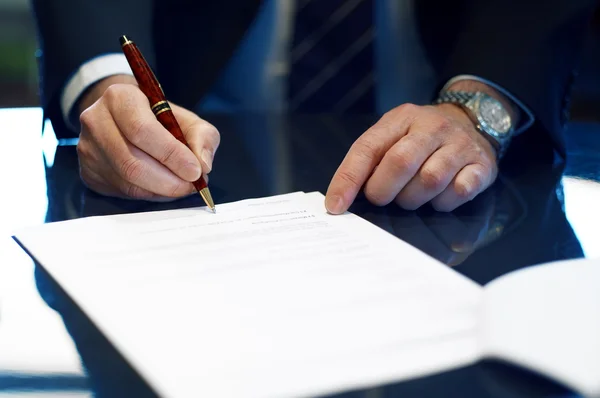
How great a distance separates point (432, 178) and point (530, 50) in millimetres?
396

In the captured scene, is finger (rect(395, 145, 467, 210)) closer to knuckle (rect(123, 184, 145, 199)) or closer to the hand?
the hand

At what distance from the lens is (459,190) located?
766mm

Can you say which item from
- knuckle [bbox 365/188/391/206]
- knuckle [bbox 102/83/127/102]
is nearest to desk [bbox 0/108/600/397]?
knuckle [bbox 365/188/391/206]

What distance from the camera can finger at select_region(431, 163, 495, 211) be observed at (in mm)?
767

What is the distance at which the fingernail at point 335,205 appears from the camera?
2.37 feet

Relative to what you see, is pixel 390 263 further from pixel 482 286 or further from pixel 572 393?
pixel 572 393

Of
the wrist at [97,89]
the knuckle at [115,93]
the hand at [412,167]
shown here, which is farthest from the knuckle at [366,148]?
the wrist at [97,89]

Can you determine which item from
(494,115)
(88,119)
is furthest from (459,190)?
(88,119)

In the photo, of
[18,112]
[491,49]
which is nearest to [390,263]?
[491,49]

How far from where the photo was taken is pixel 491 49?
104 centimetres

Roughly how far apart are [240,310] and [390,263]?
15 cm

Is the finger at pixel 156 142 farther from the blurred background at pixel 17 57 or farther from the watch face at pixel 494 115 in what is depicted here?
the blurred background at pixel 17 57

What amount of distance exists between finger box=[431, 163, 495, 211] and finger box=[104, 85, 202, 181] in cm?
26

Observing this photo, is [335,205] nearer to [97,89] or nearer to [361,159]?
[361,159]
